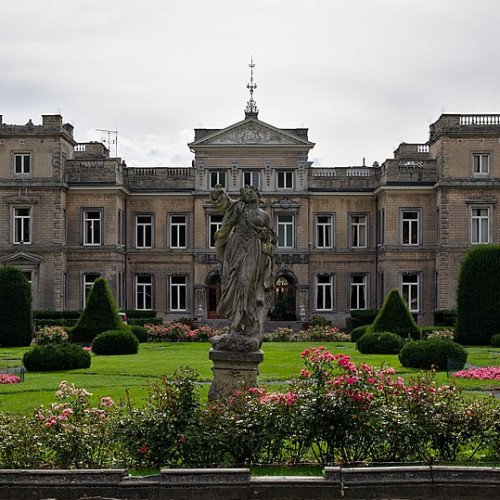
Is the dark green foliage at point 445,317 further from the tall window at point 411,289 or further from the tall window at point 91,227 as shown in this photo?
the tall window at point 91,227

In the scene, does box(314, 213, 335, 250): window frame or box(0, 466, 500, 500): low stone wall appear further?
box(314, 213, 335, 250): window frame

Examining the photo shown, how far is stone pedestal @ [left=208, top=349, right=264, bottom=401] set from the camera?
40.2 ft

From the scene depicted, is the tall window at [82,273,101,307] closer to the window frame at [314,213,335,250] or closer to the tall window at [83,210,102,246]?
the tall window at [83,210,102,246]

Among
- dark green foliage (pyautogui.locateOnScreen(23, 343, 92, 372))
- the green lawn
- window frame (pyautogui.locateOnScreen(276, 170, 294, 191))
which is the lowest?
the green lawn

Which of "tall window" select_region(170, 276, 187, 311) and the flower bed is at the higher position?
"tall window" select_region(170, 276, 187, 311)

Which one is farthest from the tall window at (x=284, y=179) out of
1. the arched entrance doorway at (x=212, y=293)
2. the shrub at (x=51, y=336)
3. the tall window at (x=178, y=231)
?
the shrub at (x=51, y=336)

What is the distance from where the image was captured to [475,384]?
18.9m

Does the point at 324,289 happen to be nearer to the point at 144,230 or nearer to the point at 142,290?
the point at 142,290

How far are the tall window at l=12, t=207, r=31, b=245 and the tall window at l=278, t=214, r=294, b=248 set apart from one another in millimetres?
12281

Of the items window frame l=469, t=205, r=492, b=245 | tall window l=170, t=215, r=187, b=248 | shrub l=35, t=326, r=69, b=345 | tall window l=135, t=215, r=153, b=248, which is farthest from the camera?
tall window l=135, t=215, r=153, b=248

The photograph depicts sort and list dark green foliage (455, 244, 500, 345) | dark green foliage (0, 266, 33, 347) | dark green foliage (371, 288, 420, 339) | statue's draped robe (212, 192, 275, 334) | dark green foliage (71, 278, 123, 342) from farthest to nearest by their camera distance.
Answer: dark green foliage (0, 266, 33, 347) → dark green foliage (455, 244, 500, 345) → dark green foliage (71, 278, 123, 342) → dark green foliage (371, 288, 420, 339) → statue's draped robe (212, 192, 275, 334)

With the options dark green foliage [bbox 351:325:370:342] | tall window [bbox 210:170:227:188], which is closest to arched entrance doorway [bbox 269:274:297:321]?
tall window [bbox 210:170:227:188]

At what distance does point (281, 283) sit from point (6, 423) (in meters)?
35.4

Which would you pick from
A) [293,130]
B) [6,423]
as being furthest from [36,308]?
[6,423]
